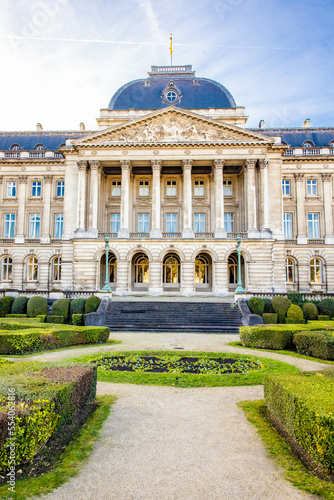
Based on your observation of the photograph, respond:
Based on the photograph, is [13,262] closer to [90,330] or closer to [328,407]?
[90,330]

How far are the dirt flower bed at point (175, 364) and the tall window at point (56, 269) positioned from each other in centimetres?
3245

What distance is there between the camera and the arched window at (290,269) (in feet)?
143

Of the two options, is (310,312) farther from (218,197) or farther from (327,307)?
(218,197)

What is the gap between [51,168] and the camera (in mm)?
45375

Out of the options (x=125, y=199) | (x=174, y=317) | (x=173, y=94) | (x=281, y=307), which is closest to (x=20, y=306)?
(x=174, y=317)

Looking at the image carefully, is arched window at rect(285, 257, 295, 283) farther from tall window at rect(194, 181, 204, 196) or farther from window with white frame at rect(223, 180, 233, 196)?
tall window at rect(194, 181, 204, 196)

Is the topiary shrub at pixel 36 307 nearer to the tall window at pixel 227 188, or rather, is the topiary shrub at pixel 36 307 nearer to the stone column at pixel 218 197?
the stone column at pixel 218 197

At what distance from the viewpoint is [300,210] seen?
44.0 metres

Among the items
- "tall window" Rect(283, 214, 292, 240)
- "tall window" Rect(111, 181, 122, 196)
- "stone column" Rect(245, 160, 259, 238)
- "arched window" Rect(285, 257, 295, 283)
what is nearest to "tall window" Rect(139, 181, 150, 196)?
"tall window" Rect(111, 181, 122, 196)

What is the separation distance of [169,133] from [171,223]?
976 cm

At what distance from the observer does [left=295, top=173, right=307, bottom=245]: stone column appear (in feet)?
143

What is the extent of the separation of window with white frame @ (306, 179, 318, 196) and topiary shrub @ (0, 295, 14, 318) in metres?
34.5

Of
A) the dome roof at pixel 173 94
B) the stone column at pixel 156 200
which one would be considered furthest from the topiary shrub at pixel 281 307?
the dome roof at pixel 173 94

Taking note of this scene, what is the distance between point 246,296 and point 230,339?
31.7ft
